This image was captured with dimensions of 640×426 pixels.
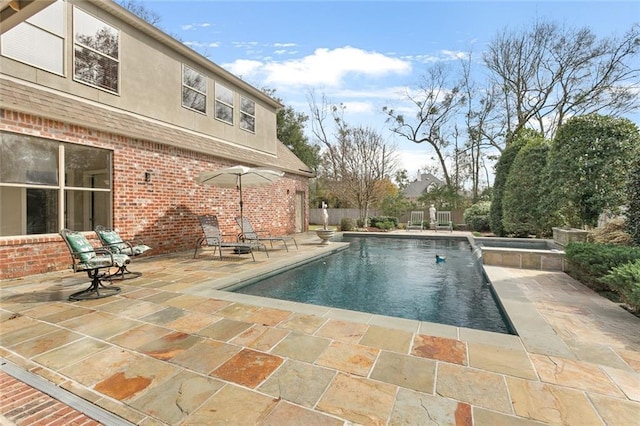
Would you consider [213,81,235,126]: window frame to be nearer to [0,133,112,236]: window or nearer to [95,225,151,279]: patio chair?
[0,133,112,236]: window

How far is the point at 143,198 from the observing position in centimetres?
787

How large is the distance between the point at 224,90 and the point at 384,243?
904 cm

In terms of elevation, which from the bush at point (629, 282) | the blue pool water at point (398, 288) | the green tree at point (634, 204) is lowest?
the blue pool water at point (398, 288)

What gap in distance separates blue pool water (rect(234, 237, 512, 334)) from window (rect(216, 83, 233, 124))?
6471mm

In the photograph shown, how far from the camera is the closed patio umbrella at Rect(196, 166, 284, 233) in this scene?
8.10 meters

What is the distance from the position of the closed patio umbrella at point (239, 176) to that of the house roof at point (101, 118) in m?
1.41

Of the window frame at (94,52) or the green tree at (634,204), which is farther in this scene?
the window frame at (94,52)

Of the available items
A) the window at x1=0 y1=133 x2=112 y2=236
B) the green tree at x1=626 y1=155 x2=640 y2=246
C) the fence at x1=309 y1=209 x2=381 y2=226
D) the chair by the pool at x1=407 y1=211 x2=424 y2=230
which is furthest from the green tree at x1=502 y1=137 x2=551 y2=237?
the fence at x1=309 y1=209 x2=381 y2=226

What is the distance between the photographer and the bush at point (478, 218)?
664 inches

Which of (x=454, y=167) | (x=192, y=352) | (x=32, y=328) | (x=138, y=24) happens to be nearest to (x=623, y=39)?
(x=454, y=167)

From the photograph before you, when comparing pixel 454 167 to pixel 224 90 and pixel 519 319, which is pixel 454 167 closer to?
pixel 224 90

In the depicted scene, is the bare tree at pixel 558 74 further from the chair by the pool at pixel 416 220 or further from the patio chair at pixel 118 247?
the patio chair at pixel 118 247

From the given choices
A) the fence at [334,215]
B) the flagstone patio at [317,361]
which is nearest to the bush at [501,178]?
the flagstone patio at [317,361]

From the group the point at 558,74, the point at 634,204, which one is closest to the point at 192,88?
the point at 634,204
